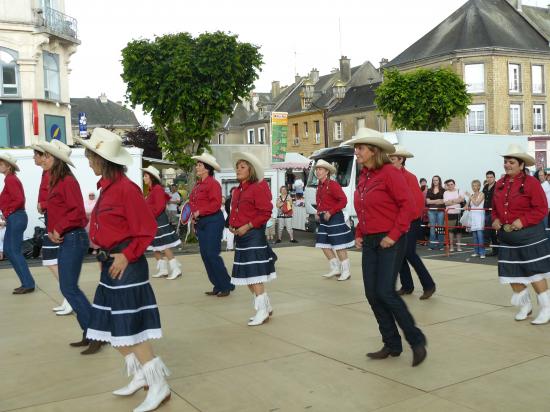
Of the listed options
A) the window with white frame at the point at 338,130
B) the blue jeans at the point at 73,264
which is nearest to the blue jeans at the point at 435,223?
the blue jeans at the point at 73,264

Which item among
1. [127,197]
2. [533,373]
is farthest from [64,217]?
[533,373]

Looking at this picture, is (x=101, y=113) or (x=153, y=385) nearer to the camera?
(x=153, y=385)

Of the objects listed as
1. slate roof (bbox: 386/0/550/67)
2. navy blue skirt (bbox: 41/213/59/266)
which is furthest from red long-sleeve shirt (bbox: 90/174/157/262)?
slate roof (bbox: 386/0/550/67)

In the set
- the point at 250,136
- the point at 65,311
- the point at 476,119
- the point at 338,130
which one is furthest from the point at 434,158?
the point at 250,136

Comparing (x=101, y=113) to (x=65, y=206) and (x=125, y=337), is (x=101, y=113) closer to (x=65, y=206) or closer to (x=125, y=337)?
(x=65, y=206)

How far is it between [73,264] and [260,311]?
2.12 m

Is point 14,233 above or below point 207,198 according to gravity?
below

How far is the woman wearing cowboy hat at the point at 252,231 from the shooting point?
23.0 feet

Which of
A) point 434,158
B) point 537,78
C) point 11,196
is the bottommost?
point 11,196

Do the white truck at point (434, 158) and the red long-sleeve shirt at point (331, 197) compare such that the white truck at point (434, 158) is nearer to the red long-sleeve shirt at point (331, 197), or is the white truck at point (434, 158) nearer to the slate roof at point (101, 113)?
the red long-sleeve shirt at point (331, 197)

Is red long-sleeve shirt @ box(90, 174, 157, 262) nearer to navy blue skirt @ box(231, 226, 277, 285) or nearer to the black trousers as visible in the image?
navy blue skirt @ box(231, 226, 277, 285)

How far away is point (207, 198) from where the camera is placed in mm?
8680

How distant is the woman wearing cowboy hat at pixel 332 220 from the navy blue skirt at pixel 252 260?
121 inches

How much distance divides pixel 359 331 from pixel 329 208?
3736 millimetres
